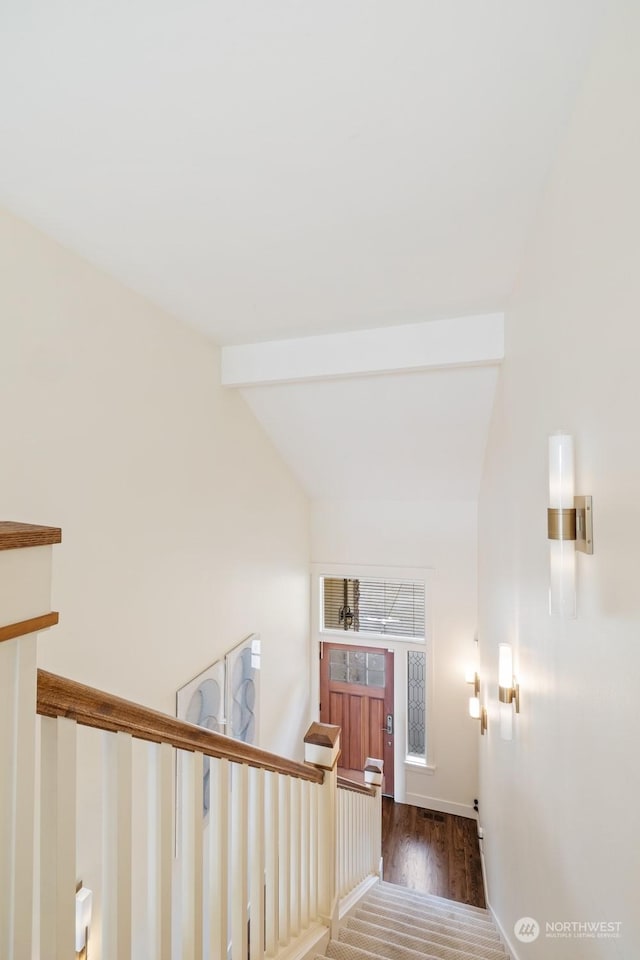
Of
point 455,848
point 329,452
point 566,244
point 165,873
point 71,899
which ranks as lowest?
point 455,848

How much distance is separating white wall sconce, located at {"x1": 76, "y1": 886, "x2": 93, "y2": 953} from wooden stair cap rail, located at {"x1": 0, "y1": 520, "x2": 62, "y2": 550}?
195 centimetres

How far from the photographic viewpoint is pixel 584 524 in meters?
1.08

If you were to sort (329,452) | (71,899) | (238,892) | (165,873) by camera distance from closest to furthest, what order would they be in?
(71,899) < (165,873) < (238,892) < (329,452)

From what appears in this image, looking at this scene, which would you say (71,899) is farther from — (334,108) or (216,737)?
(334,108)

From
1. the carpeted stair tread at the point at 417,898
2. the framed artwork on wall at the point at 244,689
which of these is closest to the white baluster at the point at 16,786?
the framed artwork on wall at the point at 244,689

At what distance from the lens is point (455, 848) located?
4.47 m

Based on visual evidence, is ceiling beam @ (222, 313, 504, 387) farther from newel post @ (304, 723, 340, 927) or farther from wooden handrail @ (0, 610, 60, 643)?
wooden handrail @ (0, 610, 60, 643)

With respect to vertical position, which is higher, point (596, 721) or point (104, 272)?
point (104, 272)

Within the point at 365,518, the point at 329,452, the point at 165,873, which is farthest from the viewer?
the point at 365,518

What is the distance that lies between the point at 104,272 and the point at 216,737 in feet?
6.76

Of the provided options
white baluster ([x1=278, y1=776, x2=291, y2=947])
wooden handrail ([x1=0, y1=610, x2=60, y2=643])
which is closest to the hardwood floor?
white baluster ([x1=278, y1=776, x2=291, y2=947])

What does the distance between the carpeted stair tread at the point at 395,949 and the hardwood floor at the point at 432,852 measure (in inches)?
81.5

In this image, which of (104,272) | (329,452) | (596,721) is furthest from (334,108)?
(329,452)

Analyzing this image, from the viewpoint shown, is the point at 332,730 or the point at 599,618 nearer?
the point at 599,618
